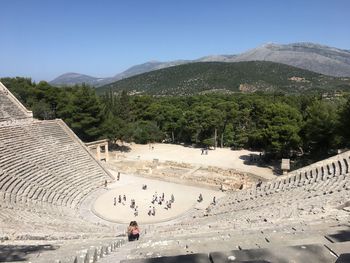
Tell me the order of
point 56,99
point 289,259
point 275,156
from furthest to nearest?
1. point 56,99
2. point 275,156
3. point 289,259

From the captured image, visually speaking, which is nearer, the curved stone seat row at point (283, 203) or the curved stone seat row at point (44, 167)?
the curved stone seat row at point (283, 203)

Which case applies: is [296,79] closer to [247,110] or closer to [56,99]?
[247,110]

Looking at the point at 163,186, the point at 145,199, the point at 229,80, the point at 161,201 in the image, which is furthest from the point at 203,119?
the point at 229,80

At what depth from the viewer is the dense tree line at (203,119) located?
A: 30.9 m

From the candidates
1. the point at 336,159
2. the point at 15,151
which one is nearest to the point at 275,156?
the point at 336,159

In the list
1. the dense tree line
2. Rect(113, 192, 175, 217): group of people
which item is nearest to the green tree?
the dense tree line

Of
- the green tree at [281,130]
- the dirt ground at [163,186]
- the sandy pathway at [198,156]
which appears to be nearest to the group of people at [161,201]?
the dirt ground at [163,186]

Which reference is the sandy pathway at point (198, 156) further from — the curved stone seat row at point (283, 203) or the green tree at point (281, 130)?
the curved stone seat row at point (283, 203)

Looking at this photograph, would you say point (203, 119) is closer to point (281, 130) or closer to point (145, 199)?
point (281, 130)

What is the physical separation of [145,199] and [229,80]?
410 feet

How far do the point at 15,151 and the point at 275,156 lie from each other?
2529 cm

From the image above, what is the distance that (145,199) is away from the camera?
74.2 feet

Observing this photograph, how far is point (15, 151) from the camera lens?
2264cm

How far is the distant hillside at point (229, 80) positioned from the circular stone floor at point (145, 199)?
9991cm
